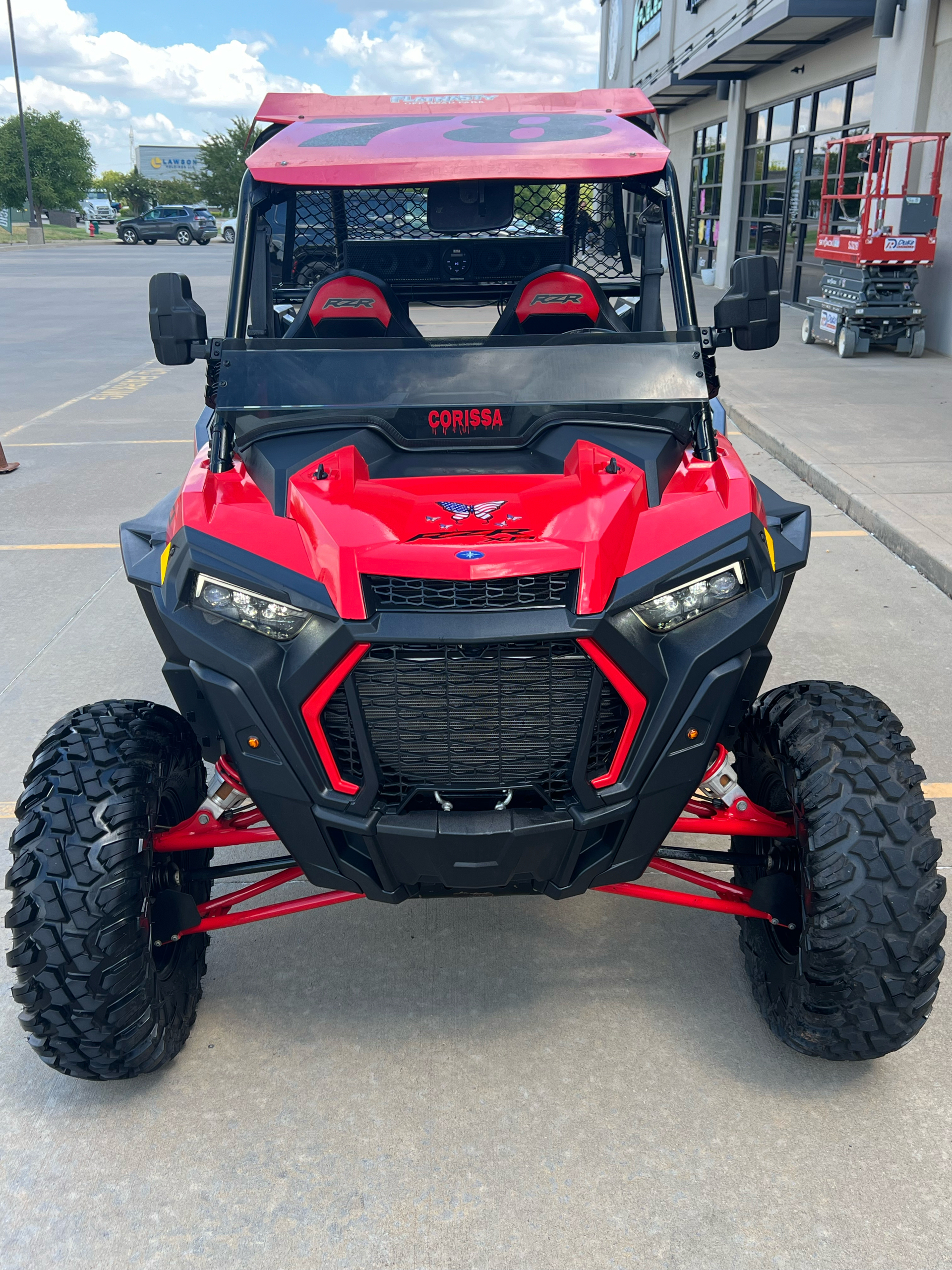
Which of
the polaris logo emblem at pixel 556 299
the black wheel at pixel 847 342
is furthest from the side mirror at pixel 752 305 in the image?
the black wheel at pixel 847 342

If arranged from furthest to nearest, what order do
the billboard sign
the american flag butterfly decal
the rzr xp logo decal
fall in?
the billboard sign → the rzr xp logo decal → the american flag butterfly decal

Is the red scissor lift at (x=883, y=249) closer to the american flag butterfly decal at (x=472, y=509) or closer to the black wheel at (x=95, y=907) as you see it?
the american flag butterfly decal at (x=472, y=509)

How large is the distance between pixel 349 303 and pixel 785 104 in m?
18.4

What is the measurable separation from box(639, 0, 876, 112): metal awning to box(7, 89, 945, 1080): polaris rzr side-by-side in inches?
541

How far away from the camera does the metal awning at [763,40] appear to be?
1435 cm

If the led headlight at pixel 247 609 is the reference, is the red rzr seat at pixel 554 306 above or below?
above

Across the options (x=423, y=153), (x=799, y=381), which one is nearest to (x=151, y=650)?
(x=423, y=153)

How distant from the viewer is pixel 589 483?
256 centimetres

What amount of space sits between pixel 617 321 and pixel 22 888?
2499 millimetres

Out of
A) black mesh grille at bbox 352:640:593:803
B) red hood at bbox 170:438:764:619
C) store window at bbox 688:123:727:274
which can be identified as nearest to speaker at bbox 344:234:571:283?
red hood at bbox 170:438:764:619

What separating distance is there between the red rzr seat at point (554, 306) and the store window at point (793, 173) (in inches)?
503

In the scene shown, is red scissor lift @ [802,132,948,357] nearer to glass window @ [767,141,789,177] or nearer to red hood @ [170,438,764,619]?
glass window @ [767,141,789,177]

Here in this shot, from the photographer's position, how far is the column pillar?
21.3 m

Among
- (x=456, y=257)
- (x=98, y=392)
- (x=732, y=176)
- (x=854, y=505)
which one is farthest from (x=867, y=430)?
(x=732, y=176)
